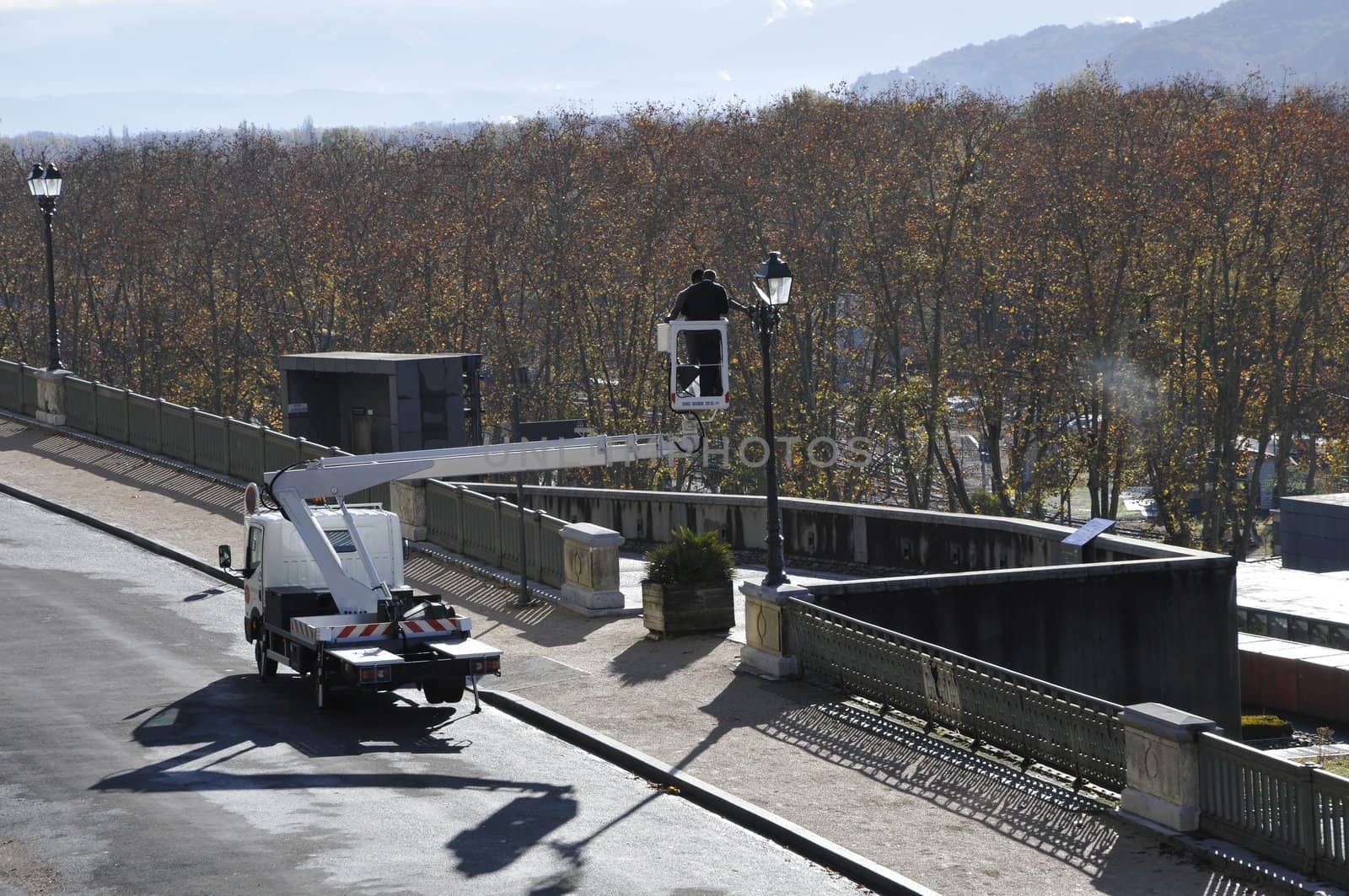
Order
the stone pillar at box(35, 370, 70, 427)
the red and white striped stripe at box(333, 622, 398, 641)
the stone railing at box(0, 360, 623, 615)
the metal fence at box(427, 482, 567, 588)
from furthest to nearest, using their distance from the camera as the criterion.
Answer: the stone pillar at box(35, 370, 70, 427) < the metal fence at box(427, 482, 567, 588) < the stone railing at box(0, 360, 623, 615) < the red and white striped stripe at box(333, 622, 398, 641)

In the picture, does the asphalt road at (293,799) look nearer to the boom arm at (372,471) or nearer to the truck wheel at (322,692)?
the truck wheel at (322,692)

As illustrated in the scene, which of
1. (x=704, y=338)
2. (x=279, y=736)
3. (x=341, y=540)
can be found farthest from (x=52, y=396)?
(x=704, y=338)

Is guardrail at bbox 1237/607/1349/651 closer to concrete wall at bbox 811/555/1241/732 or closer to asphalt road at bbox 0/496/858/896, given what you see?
concrete wall at bbox 811/555/1241/732

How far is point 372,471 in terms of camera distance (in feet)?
58.5

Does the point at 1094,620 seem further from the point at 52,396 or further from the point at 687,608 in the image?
the point at 52,396

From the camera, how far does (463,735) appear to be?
1711cm

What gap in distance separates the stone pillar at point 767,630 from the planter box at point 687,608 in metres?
2.00

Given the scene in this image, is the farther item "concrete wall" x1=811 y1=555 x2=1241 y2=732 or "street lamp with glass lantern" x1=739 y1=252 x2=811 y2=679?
"concrete wall" x1=811 y1=555 x2=1241 y2=732

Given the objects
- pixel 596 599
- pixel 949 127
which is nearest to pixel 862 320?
pixel 949 127

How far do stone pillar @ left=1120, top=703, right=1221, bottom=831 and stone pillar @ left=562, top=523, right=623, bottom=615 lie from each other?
10.4 metres

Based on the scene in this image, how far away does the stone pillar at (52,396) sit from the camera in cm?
3916

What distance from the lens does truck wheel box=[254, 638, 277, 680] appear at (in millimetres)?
19328

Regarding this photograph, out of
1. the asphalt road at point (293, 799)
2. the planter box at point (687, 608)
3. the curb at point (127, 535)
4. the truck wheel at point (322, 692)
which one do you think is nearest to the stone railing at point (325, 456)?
the planter box at point (687, 608)

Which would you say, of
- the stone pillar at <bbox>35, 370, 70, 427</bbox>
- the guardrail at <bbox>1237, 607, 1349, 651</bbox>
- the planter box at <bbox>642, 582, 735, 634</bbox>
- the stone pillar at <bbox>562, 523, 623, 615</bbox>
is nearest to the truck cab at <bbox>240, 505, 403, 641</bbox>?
the planter box at <bbox>642, 582, 735, 634</bbox>
